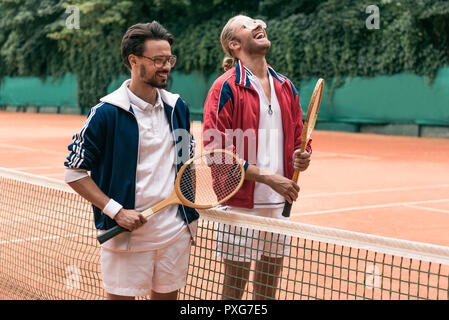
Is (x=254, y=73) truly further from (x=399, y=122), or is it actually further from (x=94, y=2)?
(x=94, y=2)

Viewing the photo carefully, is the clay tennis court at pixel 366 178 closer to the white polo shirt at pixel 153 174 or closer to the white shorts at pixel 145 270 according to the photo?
the white polo shirt at pixel 153 174

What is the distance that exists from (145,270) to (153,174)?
1.21 feet

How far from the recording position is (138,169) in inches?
97.1

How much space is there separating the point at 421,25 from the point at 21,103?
21.6 metres

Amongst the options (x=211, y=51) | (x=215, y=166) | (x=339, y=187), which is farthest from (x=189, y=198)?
(x=211, y=51)

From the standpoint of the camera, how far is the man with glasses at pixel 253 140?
290cm

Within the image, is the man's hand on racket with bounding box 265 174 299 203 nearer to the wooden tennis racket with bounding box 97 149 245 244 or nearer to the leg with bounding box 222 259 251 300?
the wooden tennis racket with bounding box 97 149 245 244

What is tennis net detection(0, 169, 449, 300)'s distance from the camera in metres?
2.67

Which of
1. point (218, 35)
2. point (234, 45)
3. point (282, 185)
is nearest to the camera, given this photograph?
point (282, 185)

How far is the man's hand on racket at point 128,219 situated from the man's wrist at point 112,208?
0.04 ft

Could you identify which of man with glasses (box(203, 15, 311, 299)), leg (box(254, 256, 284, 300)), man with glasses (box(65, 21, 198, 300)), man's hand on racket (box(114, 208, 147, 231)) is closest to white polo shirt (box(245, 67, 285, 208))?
man with glasses (box(203, 15, 311, 299))

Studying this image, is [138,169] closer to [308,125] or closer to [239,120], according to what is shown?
[239,120]

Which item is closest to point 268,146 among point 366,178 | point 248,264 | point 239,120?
point 239,120

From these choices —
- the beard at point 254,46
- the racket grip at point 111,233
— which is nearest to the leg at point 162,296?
the racket grip at point 111,233
